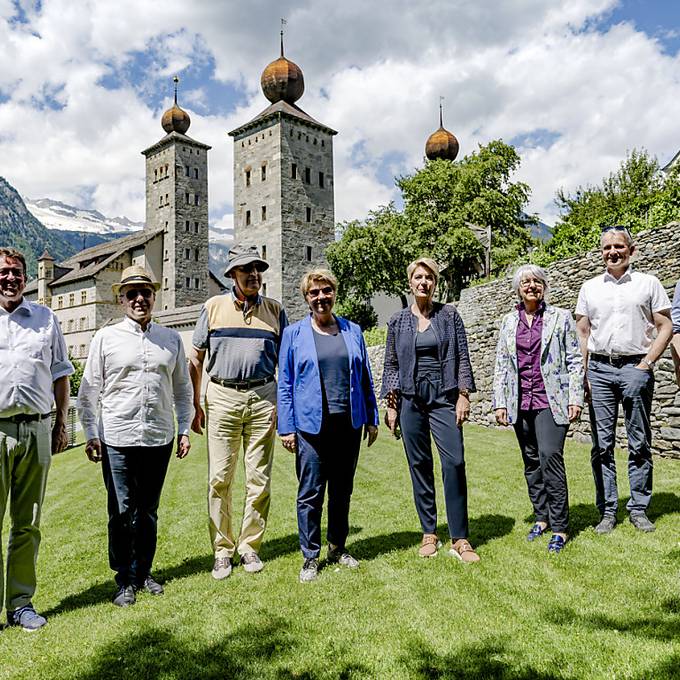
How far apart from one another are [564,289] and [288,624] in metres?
11.0

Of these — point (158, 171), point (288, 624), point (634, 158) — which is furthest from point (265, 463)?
point (158, 171)

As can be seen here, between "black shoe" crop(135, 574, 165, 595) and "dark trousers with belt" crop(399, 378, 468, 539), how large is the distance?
202 cm

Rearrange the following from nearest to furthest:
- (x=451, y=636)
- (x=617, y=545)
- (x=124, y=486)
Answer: (x=451, y=636) < (x=124, y=486) < (x=617, y=545)

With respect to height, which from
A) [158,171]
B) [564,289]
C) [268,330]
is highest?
[158,171]

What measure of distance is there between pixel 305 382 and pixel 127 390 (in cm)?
125

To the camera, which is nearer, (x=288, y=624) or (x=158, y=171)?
(x=288, y=624)

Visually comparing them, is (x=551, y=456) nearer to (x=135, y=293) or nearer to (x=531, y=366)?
(x=531, y=366)

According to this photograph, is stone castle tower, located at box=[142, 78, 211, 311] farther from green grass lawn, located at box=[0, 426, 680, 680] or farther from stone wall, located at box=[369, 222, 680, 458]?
green grass lawn, located at box=[0, 426, 680, 680]

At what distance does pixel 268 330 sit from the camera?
5.00m

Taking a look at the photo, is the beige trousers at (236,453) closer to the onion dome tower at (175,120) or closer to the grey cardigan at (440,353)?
the grey cardigan at (440,353)

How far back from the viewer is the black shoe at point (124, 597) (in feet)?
13.9

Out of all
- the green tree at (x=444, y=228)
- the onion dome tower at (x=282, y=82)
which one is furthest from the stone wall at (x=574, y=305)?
the onion dome tower at (x=282, y=82)

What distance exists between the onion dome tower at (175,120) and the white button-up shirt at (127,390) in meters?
69.0

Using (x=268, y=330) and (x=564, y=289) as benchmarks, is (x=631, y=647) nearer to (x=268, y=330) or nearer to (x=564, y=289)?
(x=268, y=330)
